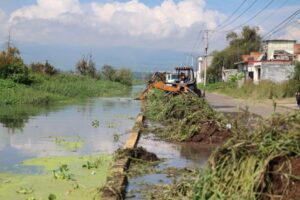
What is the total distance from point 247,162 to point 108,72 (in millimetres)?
87424

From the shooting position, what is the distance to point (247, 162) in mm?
7070

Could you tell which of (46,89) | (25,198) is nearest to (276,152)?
(25,198)

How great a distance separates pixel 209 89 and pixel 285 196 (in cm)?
7328

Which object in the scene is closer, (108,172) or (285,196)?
(285,196)

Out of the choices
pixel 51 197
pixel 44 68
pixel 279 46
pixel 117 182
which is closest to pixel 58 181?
pixel 117 182

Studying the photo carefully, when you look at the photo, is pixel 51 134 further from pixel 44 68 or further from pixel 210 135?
pixel 44 68

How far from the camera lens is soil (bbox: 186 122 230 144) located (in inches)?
651

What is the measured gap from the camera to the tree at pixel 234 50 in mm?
99938

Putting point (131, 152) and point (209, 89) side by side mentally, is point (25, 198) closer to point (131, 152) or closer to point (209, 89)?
point (131, 152)

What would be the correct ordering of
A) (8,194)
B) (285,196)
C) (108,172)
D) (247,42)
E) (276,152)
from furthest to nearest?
(247,42)
(108,172)
(8,194)
(276,152)
(285,196)

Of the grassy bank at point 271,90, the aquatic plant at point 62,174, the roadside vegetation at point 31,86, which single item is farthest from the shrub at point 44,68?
the aquatic plant at point 62,174

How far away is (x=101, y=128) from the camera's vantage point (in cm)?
2184

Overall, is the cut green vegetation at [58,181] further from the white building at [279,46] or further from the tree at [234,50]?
the tree at [234,50]

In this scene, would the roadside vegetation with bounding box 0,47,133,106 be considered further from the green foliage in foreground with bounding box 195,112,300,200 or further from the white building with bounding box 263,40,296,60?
the green foliage in foreground with bounding box 195,112,300,200
